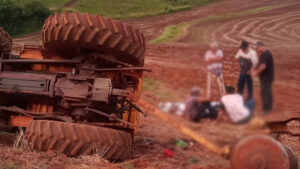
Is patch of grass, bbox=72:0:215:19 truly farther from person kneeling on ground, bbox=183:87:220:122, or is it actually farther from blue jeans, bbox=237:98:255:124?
blue jeans, bbox=237:98:255:124

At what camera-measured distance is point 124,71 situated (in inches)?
161

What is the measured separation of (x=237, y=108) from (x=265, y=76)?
0.35 m

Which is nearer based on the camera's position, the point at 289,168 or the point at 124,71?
the point at 289,168

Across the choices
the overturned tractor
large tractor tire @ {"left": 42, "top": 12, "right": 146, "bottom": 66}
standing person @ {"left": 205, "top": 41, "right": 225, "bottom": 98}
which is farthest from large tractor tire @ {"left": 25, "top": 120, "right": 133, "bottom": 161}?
standing person @ {"left": 205, "top": 41, "right": 225, "bottom": 98}

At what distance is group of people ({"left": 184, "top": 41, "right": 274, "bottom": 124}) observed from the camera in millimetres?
2443

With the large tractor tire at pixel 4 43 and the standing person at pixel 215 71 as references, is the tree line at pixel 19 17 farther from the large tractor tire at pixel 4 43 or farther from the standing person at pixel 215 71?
the standing person at pixel 215 71

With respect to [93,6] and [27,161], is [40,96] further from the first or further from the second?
[93,6]

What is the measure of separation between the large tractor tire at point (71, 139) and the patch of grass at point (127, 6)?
533 centimetres

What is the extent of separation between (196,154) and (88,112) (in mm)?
1271

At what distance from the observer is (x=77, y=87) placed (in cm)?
366

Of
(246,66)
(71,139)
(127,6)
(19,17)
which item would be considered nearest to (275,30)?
(246,66)

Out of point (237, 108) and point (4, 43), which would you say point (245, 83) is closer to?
point (237, 108)

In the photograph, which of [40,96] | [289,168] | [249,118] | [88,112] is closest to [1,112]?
[40,96]

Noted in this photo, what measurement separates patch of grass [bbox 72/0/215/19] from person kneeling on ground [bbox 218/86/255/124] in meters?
5.68
